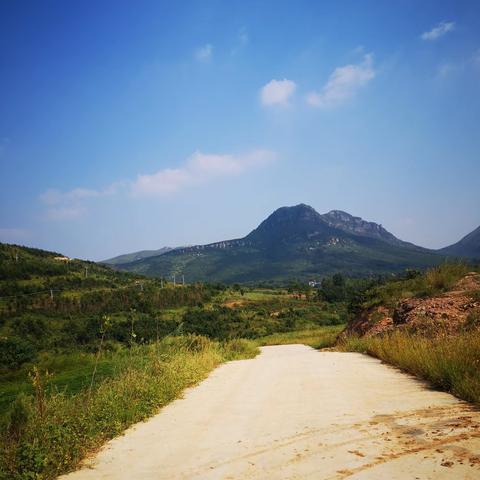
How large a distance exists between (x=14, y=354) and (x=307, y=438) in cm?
2903

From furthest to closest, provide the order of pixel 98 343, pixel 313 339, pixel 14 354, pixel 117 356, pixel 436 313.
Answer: pixel 98 343 < pixel 313 339 < pixel 14 354 < pixel 117 356 < pixel 436 313

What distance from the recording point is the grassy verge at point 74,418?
4762 mm

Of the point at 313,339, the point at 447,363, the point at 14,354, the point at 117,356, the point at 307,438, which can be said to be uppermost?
the point at 447,363

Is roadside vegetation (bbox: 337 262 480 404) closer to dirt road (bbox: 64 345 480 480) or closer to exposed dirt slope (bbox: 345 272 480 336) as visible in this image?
exposed dirt slope (bbox: 345 272 480 336)

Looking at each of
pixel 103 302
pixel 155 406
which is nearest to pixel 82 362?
pixel 155 406

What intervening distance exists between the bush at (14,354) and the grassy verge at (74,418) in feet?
70.7

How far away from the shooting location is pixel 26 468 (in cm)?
466

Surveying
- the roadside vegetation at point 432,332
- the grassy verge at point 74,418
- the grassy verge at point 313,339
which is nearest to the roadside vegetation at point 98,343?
the grassy verge at point 74,418

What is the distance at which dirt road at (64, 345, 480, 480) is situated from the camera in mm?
4266

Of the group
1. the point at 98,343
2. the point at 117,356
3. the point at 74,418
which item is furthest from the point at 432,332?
the point at 98,343

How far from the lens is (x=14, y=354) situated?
1142 inches

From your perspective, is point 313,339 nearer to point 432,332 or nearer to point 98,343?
point 432,332

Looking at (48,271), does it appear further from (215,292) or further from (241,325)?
(241,325)

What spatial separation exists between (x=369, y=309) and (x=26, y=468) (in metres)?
19.0
